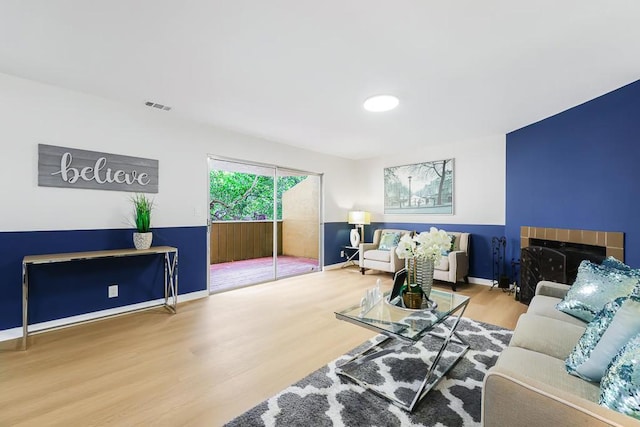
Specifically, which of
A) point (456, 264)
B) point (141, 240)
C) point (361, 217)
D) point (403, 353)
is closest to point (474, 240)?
point (456, 264)

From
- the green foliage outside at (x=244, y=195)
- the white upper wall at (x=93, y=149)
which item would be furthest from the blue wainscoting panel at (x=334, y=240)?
the white upper wall at (x=93, y=149)

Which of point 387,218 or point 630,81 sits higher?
point 630,81

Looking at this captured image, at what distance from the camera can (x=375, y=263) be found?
5.12 meters

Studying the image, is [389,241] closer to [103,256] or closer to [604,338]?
[604,338]

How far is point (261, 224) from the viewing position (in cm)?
654

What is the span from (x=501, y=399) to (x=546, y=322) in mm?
1200

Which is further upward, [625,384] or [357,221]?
[357,221]

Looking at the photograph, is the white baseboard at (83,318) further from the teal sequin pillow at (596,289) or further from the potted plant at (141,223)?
the teal sequin pillow at (596,289)

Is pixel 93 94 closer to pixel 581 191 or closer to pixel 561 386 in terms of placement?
pixel 561 386

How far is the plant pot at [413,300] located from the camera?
6.91ft

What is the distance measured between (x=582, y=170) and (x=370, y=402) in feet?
11.3

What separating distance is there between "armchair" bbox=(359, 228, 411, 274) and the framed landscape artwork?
52cm

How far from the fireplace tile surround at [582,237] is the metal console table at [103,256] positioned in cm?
462

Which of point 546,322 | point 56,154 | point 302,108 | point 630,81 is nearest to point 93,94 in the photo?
point 56,154
